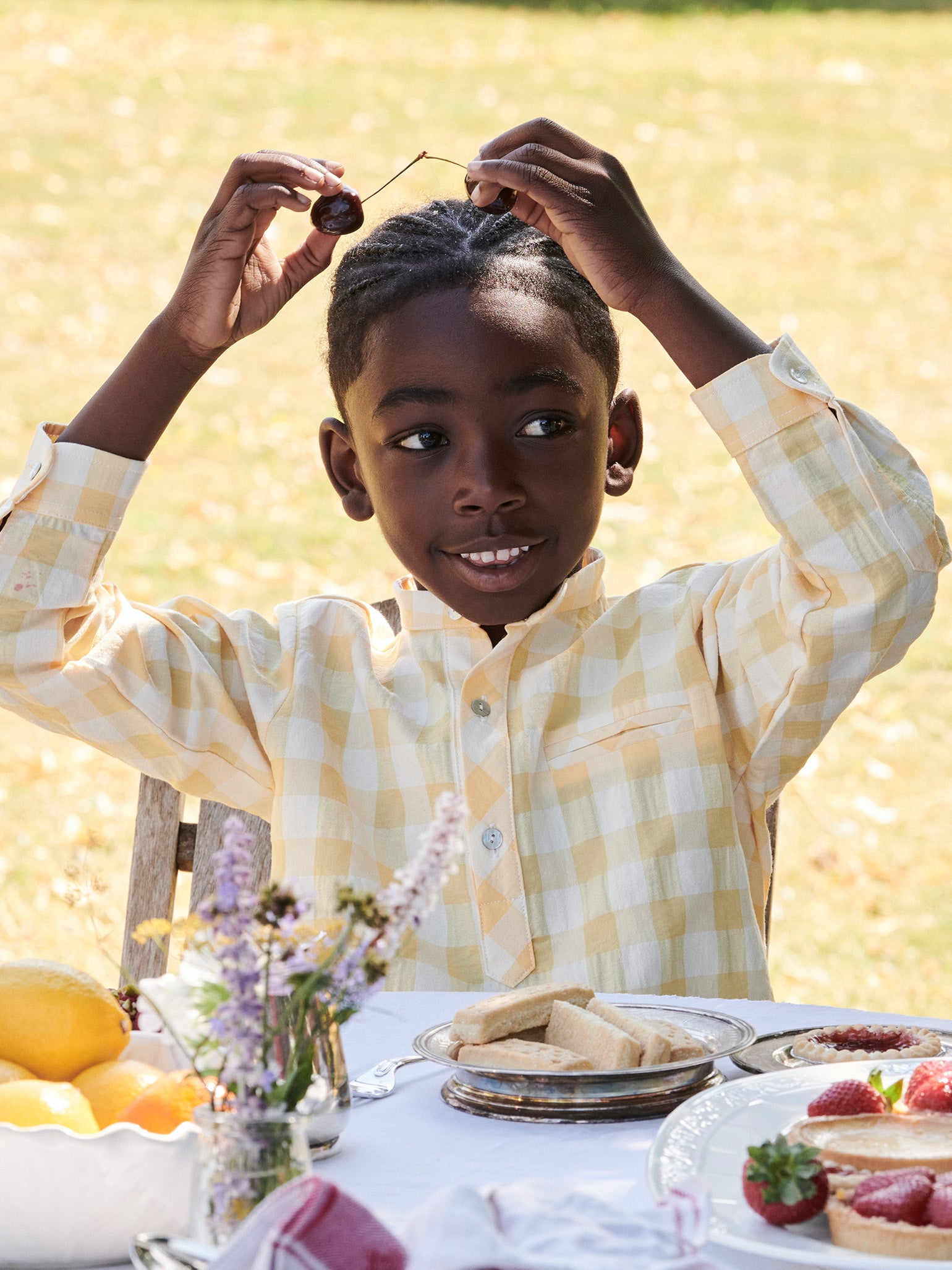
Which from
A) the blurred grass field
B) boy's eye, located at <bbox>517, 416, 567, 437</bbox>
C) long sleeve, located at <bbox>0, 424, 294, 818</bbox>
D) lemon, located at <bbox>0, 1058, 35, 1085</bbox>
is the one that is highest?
the blurred grass field

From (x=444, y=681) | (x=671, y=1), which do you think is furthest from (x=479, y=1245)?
(x=671, y=1)

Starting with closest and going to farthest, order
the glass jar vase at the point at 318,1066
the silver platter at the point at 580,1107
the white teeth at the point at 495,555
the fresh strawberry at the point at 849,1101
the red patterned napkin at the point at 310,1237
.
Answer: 1. the red patterned napkin at the point at 310,1237
2. the glass jar vase at the point at 318,1066
3. the fresh strawberry at the point at 849,1101
4. the silver platter at the point at 580,1107
5. the white teeth at the point at 495,555

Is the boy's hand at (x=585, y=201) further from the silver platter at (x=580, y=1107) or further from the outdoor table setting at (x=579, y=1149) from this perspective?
the silver platter at (x=580, y=1107)

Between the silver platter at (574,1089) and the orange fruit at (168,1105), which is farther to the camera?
the silver platter at (574,1089)

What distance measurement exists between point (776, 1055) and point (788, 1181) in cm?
40

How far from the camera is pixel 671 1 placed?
1262 centimetres

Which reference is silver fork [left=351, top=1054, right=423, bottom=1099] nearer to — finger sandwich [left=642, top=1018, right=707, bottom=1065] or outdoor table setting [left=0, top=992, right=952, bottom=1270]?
outdoor table setting [left=0, top=992, right=952, bottom=1270]

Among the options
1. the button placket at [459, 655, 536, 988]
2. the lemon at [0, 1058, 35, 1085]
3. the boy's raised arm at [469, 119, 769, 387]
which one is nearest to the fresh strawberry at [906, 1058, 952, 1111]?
the lemon at [0, 1058, 35, 1085]

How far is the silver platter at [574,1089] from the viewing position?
1224 millimetres

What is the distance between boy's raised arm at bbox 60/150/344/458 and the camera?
6.31 ft

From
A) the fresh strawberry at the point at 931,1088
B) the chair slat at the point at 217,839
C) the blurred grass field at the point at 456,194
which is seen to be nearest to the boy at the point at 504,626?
the chair slat at the point at 217,839

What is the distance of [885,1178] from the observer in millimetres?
944

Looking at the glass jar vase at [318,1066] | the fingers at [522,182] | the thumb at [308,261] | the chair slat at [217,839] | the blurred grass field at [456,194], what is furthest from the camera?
the blurred grass field at [456,194]

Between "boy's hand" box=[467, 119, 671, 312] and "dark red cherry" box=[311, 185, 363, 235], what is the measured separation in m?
0.15
